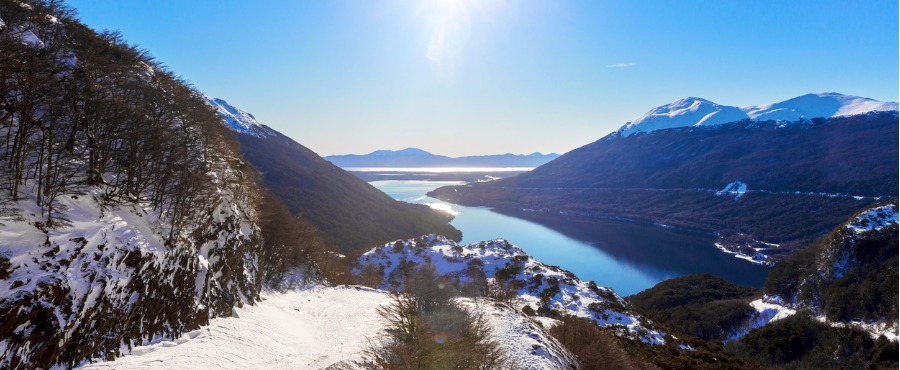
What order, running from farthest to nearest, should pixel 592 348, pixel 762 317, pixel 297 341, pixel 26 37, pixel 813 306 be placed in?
pixel 762 317 < pixel 813 306 < pixel 592 348 < pixel 297 341 < pixel 26 37

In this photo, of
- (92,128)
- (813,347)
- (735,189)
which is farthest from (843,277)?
(735,189)

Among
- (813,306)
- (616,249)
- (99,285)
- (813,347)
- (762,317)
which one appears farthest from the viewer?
(616,249)

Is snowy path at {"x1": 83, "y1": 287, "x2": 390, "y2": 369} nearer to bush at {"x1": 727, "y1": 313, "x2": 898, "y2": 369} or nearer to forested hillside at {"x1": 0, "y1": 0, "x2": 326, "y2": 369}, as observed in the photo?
forested hillside at {"x1": 0, "y1": 0, "x2": 326, "y2": 369}

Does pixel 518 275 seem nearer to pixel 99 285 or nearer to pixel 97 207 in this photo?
pixel 97 207


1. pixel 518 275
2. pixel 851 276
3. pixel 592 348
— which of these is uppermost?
pixel 592 348

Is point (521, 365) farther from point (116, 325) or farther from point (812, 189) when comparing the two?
point (812, 189)

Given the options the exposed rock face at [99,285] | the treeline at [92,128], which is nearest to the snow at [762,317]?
the exposed rock face at [99,285]
